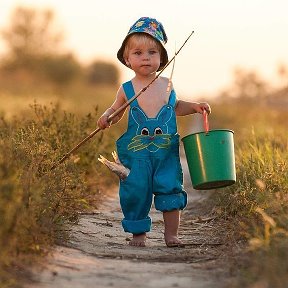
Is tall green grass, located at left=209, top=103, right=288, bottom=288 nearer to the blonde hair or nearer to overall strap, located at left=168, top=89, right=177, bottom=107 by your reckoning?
overall strap, located at left=168, top=89, right=177, bottom=107

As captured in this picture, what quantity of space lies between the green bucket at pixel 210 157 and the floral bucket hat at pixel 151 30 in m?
0.74

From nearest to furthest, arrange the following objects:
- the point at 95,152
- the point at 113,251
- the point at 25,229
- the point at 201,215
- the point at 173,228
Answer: the point at 25,229 < the point at 113,251 < the point at 173,228 < the point at 201,215 < the point at 95,152

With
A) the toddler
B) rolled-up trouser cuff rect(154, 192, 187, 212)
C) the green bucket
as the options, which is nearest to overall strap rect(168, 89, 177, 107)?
the toddler

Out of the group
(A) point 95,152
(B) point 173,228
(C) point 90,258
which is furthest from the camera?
(A) point 95,152

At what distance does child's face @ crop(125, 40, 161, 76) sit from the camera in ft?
18.0

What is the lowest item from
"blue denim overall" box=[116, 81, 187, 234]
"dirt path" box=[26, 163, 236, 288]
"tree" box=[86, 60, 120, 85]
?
"dirt path" box=[26, 163, 236, 288]

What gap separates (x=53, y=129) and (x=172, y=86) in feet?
5.89

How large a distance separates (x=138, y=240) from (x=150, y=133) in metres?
0.73

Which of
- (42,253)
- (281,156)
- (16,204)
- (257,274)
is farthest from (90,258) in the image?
(281,156)

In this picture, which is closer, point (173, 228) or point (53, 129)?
point (173, 228)

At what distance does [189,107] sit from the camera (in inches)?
221

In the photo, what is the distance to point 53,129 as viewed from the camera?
23.5 feet

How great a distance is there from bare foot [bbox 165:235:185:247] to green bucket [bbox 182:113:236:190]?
1.32 feet

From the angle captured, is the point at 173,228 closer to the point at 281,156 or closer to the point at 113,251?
the point at 113,251
